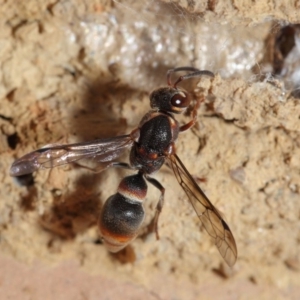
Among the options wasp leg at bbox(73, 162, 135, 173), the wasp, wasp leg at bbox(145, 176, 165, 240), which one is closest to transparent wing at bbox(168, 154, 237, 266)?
the wasp

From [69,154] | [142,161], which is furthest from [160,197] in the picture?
[69,154]

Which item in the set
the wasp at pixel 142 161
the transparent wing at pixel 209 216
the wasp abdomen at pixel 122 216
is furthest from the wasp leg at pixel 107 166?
the transparent wing at pixel 209 216

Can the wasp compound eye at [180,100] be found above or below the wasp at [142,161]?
above

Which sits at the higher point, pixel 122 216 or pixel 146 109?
pixel 146 109

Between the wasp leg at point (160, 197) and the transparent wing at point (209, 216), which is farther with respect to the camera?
the wasp leg at point (160, 197)

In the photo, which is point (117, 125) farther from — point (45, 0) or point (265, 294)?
point (265, 294)

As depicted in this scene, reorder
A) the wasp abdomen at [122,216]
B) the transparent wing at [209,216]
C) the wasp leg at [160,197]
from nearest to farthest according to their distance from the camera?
the transparent wing at [209,216] → the wasp abdomen at [122,216] → the wasp leg at [160,197]

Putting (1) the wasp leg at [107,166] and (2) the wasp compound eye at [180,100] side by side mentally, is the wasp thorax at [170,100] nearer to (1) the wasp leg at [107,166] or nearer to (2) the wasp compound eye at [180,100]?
(2) the wasp compound eye at [180,100]

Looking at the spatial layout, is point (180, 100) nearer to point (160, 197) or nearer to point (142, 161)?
point (142, 161)
